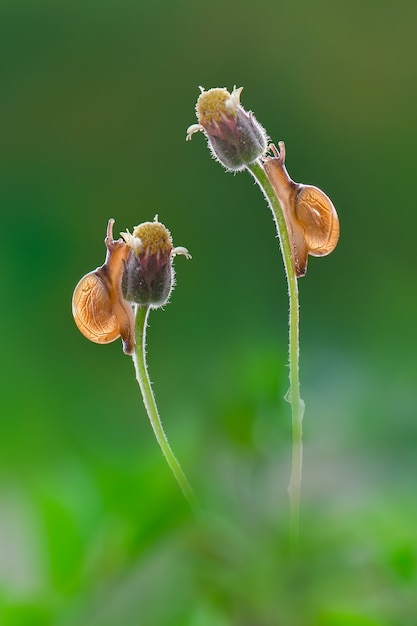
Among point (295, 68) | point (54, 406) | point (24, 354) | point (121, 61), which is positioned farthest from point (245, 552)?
point (121, 61)

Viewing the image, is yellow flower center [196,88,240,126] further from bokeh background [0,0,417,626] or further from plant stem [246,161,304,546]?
bokeh background [0,0,417,626]

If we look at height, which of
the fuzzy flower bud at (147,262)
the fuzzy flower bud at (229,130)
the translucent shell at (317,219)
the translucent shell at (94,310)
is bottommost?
the translucent shell at (94,310)

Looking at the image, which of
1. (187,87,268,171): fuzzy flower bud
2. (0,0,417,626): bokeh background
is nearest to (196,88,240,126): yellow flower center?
(187,87,268,171): fuzzy flower bud

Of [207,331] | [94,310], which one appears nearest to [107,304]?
[94,310]

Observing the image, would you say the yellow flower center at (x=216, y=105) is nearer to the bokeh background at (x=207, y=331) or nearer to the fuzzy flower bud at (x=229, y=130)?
the fuzzy flower bud at (x=229, y=130)

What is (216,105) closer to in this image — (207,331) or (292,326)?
(292,326)

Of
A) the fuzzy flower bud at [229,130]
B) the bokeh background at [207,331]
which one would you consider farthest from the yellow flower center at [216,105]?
the bokeh background at [207,331]
